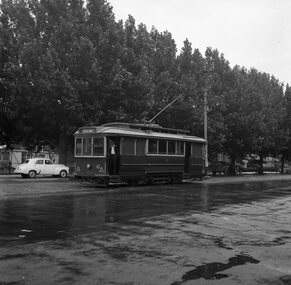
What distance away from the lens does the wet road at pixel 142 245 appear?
6402 millimetres

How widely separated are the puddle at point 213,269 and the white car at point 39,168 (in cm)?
3089

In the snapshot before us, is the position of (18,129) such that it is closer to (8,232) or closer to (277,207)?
(277,207)

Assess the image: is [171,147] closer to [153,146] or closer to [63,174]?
[153,146]

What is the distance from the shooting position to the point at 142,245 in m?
8.59

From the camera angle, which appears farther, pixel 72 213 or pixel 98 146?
pixel 98 146

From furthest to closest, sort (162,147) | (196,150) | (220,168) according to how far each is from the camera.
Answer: (220,168), (196,150), (162,147)

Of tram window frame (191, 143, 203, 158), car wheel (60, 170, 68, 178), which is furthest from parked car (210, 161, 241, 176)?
car wheel (60, 170, 68, 178)

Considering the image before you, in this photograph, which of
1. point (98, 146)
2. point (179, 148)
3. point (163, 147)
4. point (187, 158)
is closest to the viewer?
point (98, 146)

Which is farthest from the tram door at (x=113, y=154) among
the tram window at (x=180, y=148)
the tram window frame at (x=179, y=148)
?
the tram window at (x=180, y=148)

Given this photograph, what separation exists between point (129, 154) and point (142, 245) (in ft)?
60.1

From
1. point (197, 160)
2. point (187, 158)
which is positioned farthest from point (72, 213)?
point (197, 160)

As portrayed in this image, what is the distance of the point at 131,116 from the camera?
35219 millimetres

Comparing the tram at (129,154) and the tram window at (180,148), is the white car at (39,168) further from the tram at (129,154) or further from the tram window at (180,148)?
the tram window at (180,148)

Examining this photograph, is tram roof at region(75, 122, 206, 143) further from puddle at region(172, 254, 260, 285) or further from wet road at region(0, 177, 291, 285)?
puddle at region(172, 254, 260, 285)
